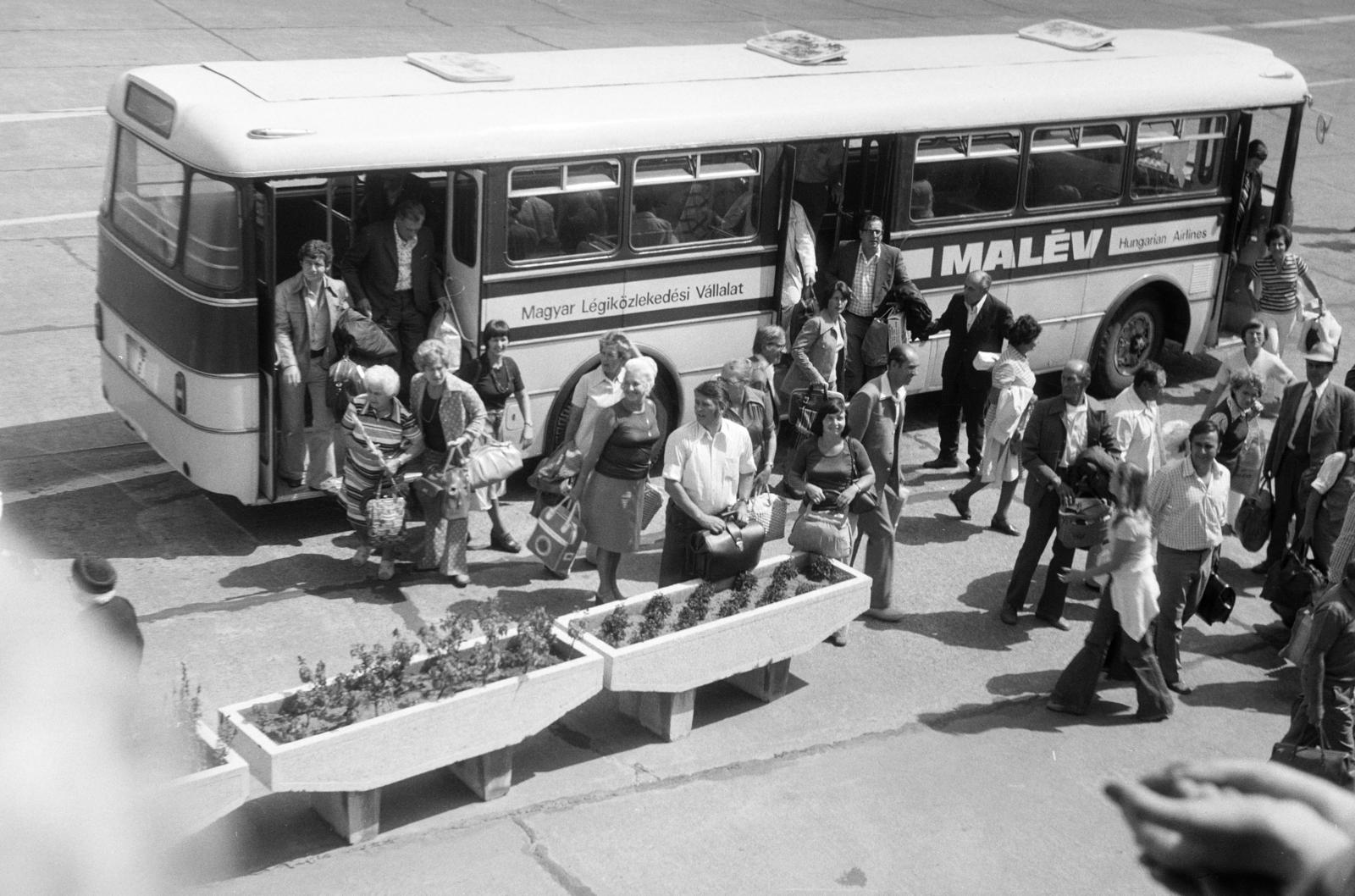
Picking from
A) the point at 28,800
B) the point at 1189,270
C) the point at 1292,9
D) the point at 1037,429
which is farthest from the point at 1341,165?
the point at 28,800

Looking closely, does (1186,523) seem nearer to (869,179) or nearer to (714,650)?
(714,650)

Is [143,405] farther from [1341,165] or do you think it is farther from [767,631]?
[1341,165]

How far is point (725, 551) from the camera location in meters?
9.15

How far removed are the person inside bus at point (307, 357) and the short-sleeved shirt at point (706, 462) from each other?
241cm

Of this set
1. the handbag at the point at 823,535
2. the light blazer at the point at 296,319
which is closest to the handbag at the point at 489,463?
the light blazer at the point at 296,319

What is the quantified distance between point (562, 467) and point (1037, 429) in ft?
9.43

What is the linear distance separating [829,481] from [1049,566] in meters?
1.76

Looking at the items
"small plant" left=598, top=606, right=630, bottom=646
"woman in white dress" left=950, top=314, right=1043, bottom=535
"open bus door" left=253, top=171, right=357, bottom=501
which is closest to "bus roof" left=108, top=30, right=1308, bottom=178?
"open bus door" left=253, top=171, right=357, bottom=501

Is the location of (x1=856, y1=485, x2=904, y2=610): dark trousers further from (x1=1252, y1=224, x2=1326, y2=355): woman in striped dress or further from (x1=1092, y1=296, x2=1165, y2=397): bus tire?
(x1=1252, y1=224, x2=1326, y2=355): woman in striped dress

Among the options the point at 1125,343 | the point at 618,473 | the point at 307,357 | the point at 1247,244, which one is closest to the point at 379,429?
the point at 307,357

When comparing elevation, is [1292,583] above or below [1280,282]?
below

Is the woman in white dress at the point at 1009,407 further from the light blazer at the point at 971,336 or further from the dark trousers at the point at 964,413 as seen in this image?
the dark trousers at the point at 964,413

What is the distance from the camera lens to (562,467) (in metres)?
9.92

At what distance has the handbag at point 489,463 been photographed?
32.8ft
